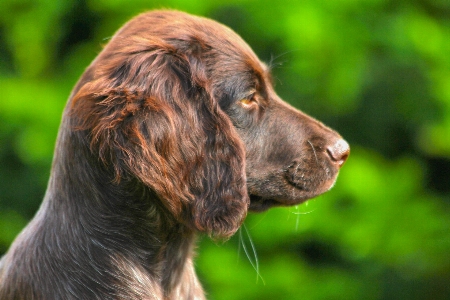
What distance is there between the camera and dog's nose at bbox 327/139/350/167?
332 centimetres

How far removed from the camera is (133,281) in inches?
116

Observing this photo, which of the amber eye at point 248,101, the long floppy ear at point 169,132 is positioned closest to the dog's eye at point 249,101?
the amber eye at point 248,101

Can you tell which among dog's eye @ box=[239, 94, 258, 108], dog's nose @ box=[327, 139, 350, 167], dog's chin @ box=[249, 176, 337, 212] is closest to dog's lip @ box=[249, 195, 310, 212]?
dog's chin @ box=[249, 176, 337, 212]

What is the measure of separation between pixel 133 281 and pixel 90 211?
1.17 ft

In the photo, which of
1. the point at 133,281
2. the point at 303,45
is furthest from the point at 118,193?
the point at 303,45

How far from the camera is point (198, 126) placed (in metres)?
2.89

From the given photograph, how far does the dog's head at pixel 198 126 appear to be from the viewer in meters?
2.77

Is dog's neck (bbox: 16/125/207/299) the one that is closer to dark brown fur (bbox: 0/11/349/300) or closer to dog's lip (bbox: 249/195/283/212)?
dark brown fur (bbox: 0/11/349/300)

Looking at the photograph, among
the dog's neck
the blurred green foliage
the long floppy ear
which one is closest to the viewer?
the long floppy ear

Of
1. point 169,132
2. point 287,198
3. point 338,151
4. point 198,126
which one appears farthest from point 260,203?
point 169,132

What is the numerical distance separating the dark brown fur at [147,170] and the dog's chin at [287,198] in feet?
0.07

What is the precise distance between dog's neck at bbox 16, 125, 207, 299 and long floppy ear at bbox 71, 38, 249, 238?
13cm

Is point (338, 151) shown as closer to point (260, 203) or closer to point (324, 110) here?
point (260, 203)

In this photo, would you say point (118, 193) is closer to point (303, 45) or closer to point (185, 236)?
point (185, 236)
